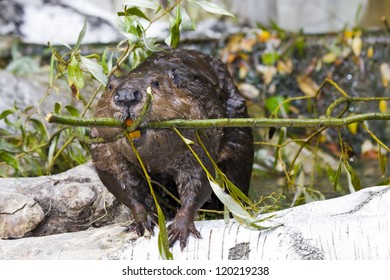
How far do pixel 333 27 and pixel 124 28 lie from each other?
28.4 feet

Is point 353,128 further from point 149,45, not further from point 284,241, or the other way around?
point 284,241

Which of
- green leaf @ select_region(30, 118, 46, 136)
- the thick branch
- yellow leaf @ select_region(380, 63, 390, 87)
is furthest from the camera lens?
yellow leaf @ select_region(380, 63, 390, 87)

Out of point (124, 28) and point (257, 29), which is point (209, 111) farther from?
point (257, 29)

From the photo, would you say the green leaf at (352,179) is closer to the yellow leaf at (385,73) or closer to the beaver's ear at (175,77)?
the beaver's ear at (175,77)

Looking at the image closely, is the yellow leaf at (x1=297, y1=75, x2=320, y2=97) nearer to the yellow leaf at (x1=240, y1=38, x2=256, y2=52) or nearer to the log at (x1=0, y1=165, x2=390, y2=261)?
the yellow leaf at (x1=240, y1=38, x2=256, y2=52)

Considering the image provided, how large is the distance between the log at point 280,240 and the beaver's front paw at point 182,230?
2 cm

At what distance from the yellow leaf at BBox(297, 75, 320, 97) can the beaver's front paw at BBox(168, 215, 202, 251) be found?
4.61 metres

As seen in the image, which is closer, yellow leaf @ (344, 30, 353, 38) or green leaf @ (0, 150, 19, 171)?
green leaf @ (0, 150, 19, 171)

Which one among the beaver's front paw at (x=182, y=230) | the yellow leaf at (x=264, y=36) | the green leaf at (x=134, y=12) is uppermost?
the green leaf at (x=134, y=12)

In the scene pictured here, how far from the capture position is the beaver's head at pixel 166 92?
3127 mm

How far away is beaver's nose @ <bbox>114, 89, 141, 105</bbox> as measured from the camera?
3105 mm

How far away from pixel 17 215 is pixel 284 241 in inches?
52.8

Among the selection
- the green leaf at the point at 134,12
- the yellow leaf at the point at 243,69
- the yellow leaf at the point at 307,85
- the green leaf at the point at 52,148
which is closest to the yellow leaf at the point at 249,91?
the yellow leaf at the point at 243,69

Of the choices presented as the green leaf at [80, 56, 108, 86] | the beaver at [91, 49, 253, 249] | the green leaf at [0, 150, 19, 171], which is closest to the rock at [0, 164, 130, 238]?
the green leaf at [0, 150, 19, 171]
